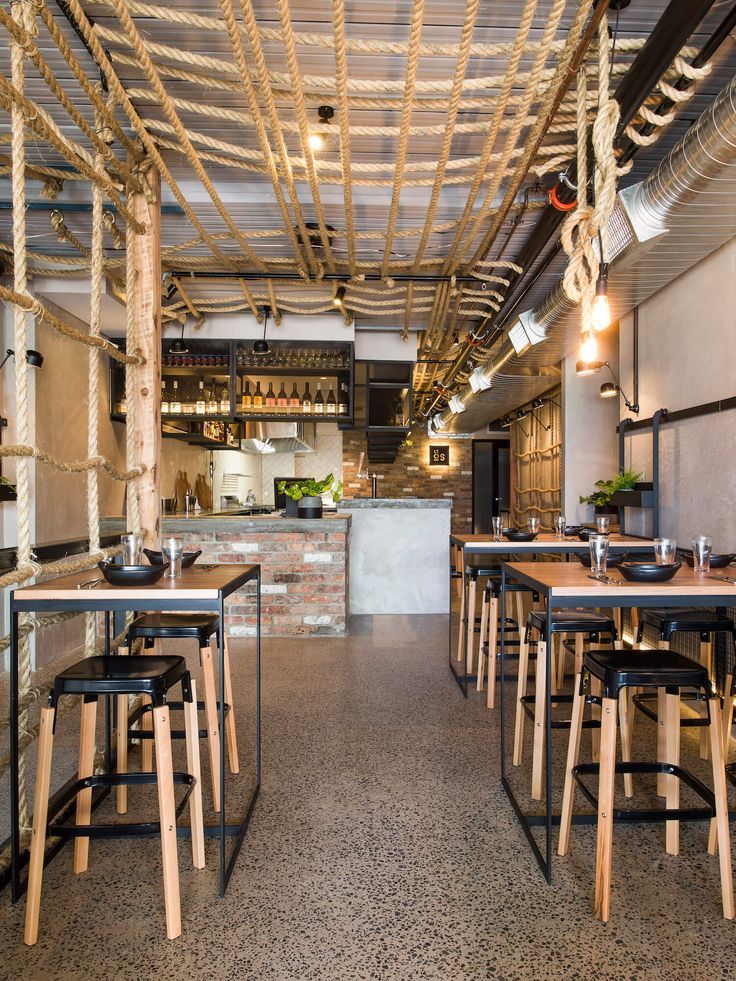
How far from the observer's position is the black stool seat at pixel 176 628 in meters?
2.11

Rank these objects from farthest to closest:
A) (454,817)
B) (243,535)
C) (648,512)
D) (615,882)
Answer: (243,535) → (648,512) → (454,817) → (615,882)

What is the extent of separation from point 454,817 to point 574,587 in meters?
0.99

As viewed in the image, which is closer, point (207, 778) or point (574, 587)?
point (574, 587)

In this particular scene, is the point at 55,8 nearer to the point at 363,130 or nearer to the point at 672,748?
the point at 363,130

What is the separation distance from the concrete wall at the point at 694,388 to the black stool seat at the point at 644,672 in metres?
1.85

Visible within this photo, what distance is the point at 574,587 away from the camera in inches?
73.5

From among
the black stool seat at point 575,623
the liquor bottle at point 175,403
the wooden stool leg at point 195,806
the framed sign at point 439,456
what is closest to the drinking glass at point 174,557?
the wooden stool leg at point 195,806

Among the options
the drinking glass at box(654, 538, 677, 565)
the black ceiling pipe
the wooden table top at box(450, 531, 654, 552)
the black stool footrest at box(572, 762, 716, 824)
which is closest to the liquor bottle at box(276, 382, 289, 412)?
the wooden table top at box(450, 531, 654, 552)

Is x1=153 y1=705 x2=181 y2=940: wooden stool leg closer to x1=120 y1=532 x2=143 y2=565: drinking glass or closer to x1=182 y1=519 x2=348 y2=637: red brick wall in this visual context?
x1=120 y1=532 x2=143 y2=565: drinking glass

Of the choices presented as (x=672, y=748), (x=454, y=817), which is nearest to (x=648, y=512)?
(x=672, y=748)

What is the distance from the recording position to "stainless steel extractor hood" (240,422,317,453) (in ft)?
26.5

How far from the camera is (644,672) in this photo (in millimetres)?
1751

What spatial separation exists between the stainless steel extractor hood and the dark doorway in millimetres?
4424

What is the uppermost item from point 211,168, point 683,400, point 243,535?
point 211,168
